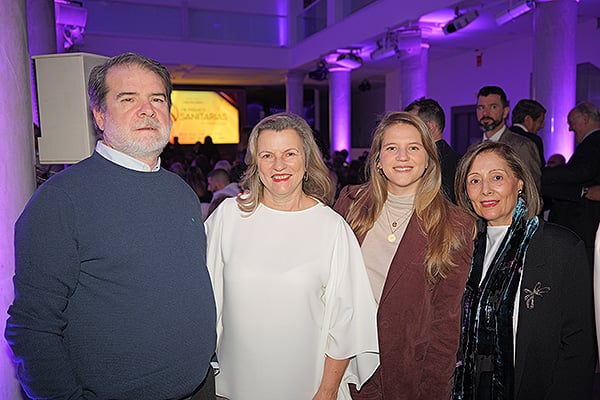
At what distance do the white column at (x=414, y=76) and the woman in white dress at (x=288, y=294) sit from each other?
782 cm

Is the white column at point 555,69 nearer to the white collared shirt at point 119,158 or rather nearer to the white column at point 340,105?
the white collared shirt at point 119,158

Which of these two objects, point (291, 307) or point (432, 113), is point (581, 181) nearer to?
point (432, 113)

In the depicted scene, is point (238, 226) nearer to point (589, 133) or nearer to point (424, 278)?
point (424, 278)

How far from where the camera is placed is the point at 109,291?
155 centimetres

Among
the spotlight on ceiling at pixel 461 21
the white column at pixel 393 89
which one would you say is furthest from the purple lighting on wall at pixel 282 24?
the spotlight on ceiling at pixel 461 21

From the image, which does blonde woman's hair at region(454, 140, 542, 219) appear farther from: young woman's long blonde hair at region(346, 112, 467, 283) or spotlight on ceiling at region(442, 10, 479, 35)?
spotlight on ceiling at region(442, 10, 479, 35)

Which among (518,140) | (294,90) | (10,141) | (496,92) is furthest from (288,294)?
(294,90)

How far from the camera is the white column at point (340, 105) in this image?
12484 millimetres

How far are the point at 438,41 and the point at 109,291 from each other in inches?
377

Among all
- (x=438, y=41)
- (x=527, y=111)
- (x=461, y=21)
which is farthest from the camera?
(x=438, y=41)

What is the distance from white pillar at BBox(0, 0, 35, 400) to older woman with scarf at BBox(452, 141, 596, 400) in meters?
1.88

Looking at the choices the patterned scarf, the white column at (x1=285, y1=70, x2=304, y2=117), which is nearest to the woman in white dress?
the patterned scarf

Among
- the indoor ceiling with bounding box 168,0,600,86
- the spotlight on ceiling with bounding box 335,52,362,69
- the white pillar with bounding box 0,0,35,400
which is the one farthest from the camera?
the spotlight on ceiling with bounding box 335,52,362,69

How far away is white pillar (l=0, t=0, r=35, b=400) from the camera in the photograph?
194cm
